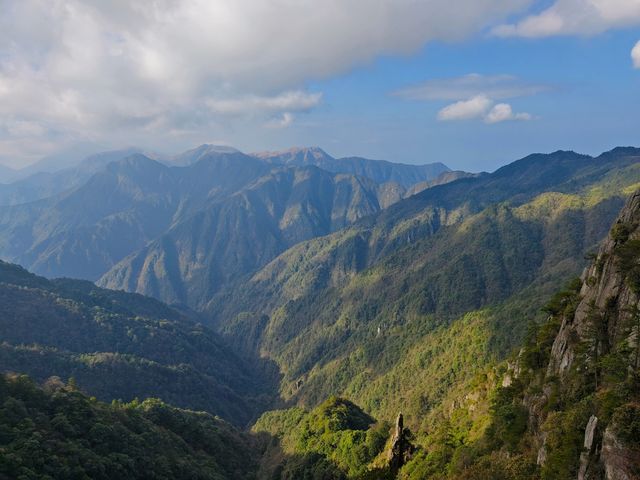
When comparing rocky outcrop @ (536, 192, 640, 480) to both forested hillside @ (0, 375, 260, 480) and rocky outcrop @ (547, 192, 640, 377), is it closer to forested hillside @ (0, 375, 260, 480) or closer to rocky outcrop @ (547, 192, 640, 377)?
rocky outcrop @ (547, 192, 640, 377)

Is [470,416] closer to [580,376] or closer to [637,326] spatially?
[580,376]

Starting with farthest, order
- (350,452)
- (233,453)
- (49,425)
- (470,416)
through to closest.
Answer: (233,453), (350,452), (49,425), (470,416)

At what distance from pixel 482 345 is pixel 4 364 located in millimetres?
178754

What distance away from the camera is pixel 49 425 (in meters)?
97.8

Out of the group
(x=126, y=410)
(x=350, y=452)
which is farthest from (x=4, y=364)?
(x=350, y=452)

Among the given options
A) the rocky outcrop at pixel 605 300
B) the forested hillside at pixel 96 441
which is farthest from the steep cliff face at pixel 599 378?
the forested hillside at pixel 96 441

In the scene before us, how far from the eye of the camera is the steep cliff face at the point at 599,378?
34906 millimetres

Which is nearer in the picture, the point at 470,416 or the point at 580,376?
the point at 580,376

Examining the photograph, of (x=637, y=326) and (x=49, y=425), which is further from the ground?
(x=637, y=326)

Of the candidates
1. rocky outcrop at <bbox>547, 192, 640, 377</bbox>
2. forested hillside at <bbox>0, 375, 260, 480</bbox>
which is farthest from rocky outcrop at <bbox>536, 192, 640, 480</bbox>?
forested hillside at <bbox>0, 375, 260, 480</bbox>

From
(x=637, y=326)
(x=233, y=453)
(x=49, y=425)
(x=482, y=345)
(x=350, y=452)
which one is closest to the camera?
(x=637, y=326)

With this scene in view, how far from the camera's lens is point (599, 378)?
146 ft

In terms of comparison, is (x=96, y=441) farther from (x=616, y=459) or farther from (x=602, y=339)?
(x=616, y=459)

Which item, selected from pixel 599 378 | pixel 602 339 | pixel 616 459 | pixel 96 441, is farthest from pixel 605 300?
pixel 96 441
